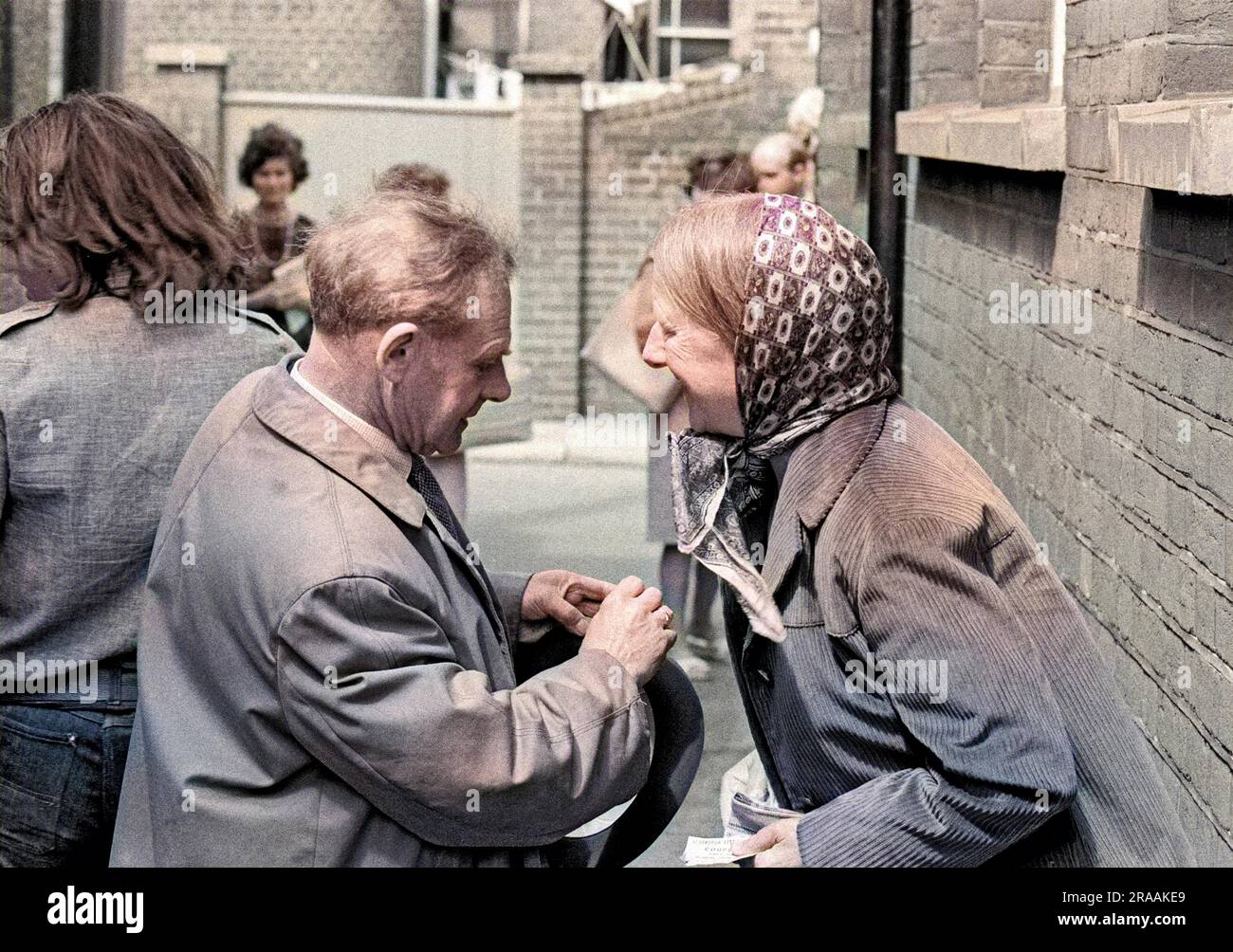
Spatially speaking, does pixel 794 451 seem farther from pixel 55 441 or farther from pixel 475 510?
pixel 475 510

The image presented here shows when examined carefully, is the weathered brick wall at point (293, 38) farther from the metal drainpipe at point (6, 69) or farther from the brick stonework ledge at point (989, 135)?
the brick stonework ledge at point (989, 135)

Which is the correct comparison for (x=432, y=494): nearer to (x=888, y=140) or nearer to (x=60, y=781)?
(x=60, y=781)

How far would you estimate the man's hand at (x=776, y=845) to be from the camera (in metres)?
2.38

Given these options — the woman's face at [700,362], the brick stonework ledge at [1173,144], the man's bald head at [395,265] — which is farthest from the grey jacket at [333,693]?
the brick stonework ledge at [1173,144]

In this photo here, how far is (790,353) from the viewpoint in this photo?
2.41 meters

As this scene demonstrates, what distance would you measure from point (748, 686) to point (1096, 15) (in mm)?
2551

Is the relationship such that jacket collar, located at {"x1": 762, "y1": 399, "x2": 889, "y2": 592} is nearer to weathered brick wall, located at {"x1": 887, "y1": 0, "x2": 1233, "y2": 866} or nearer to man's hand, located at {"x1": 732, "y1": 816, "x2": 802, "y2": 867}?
man's hand, located at {"x1": 732, "y1": 816, "x2": 802, "y2": 867}

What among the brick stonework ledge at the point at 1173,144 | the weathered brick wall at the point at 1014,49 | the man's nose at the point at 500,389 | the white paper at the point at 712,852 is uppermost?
the weathered brick wall at the point at 1014,49

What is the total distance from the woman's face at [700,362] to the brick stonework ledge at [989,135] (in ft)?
8.40

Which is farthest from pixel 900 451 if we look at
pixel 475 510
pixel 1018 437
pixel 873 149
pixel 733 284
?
pixel 475 510

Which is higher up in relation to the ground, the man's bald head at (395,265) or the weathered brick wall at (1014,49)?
the weathered brick wall at (1014,49)

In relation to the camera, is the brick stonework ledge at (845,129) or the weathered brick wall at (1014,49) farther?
the brick stonework ledge at (845,129)

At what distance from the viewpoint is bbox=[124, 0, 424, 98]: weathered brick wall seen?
779 inches

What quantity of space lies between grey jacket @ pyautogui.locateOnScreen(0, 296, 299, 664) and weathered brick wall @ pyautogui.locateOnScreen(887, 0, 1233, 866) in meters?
1.86
